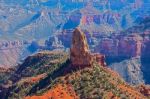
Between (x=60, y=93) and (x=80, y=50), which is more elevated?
(x=80, y=50)

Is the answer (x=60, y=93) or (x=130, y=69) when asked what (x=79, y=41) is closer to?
(x=60, y=93)

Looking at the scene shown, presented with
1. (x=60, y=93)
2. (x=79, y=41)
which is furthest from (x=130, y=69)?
(x=60, y=93)

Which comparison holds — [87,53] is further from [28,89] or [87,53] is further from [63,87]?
[28,89]

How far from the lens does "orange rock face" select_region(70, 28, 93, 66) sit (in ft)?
263

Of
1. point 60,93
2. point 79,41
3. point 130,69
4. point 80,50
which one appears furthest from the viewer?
point 130,69

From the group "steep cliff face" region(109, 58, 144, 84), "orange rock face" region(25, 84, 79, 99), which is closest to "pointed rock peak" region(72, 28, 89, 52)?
"orange rock face" region(25, 84, 79, 99)

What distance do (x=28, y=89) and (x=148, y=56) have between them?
3863 inches

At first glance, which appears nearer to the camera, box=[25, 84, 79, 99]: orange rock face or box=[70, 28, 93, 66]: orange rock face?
box=[25, 84, 79, 99]: orange rock face

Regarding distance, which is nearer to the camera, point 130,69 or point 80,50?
point 80,50

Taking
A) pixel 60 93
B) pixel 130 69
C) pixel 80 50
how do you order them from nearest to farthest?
pixel 60 93 → pixel 80 50 → pixel 130 69

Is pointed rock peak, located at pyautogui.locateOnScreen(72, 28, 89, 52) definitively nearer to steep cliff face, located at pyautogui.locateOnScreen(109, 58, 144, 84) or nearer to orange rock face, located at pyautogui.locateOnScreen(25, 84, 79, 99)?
orange rock face, located at pyautogui.locateOnScreen(25, 84, 79, 99)

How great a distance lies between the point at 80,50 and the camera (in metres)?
80.2

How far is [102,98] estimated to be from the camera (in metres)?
74.4

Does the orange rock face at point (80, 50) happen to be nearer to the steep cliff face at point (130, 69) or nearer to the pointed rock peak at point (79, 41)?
the pointed rock peak at point (79, 41)
